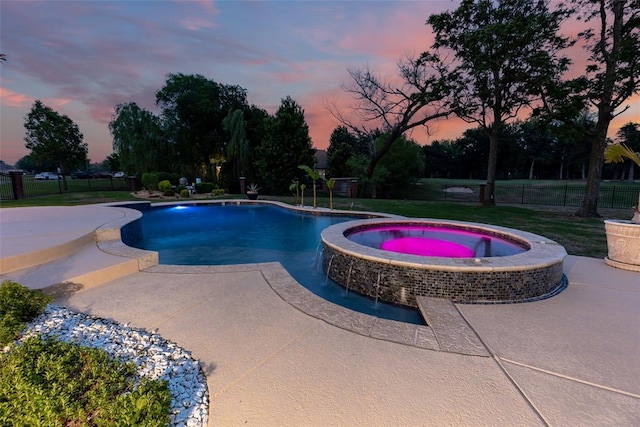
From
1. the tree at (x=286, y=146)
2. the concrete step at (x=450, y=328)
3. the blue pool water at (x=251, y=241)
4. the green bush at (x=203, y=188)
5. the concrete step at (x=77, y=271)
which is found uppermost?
the tree at (x=286, y=146)

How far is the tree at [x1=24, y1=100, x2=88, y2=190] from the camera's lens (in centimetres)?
1844

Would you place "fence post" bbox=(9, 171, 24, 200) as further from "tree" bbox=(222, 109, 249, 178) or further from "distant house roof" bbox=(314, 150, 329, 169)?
"distant house roof" bbox=(314, 150, 329, 169)

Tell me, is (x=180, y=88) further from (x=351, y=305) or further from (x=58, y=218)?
(x=351, y=305)

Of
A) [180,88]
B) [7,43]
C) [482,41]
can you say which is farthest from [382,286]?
[180,88]

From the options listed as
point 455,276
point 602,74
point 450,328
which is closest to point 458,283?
point 455,276

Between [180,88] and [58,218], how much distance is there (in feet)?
69.9

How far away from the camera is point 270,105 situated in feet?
71.9

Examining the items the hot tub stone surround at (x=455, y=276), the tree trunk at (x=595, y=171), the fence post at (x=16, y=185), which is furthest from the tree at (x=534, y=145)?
the fence post at (x=16, y=185)

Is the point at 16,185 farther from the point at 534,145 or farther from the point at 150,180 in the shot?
the point at 534,145

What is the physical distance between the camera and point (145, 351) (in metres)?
2.56

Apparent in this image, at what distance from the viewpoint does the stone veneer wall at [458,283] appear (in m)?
3.98

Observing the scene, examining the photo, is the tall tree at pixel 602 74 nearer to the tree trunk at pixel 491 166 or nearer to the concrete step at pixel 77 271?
the tree trunk at pixel 491 166

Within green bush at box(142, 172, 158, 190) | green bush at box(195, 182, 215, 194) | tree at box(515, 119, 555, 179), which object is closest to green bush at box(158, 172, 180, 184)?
green bush at box(142, 172, 158, 190)

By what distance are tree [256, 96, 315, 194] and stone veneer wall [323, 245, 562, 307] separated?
52.9 ft
